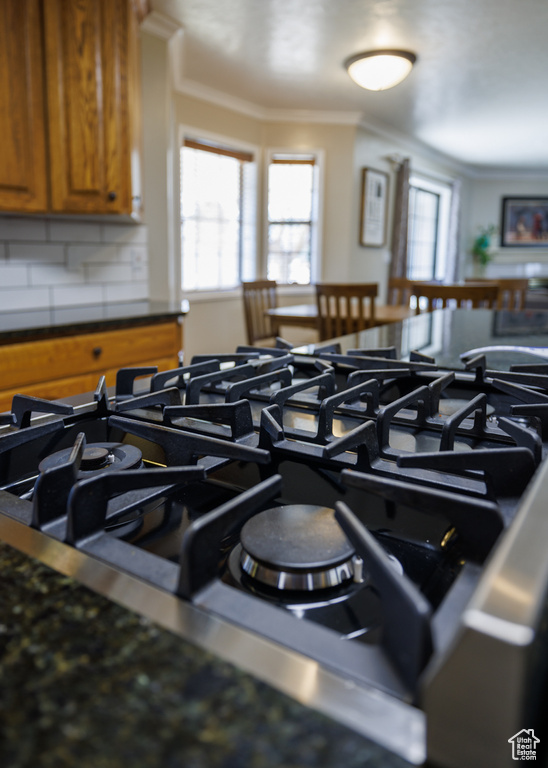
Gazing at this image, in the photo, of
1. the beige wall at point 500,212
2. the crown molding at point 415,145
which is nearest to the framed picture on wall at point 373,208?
the crown molding at point 415,145

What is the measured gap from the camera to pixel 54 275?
2.74m

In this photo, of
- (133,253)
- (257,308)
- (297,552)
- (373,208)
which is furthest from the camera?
(373,208)

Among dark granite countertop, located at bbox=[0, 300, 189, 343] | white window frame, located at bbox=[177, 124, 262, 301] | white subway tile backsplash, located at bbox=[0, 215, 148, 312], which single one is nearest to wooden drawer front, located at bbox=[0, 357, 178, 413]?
dark granite countertop, located at bbox=[0, 300, 189, 343]

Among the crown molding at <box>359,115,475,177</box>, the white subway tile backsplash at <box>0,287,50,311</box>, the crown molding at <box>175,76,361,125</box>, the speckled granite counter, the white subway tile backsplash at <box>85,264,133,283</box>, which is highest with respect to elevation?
the crown molding at <box>359,115,475,177</box>

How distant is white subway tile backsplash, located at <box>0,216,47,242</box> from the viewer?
246 cm

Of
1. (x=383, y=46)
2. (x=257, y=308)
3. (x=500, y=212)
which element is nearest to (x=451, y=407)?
(x=257, y=308)

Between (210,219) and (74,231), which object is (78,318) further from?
(210,219)

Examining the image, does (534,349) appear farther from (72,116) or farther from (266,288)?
(266,288)

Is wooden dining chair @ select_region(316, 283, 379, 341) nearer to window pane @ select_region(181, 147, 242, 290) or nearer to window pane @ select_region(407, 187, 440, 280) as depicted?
window pane @ select_region(181, 147, 242, 290)

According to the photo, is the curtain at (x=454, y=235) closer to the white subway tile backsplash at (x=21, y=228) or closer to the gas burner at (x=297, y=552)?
the white subway tile backsplash at (x=21, y=228)

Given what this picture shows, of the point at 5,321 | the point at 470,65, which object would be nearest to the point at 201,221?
the point at 470,65

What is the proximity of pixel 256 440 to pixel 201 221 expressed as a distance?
426 centimetres

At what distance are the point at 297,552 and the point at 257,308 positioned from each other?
12.4 feet

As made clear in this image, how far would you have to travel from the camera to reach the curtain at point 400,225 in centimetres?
613
